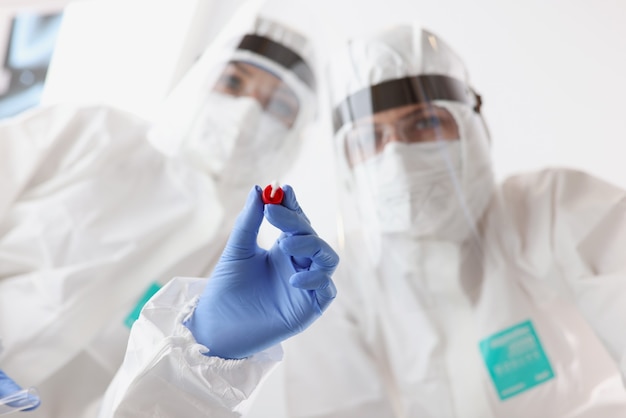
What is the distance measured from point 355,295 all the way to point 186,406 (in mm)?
633

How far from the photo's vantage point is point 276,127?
147 centimetres

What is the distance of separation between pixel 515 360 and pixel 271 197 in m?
0.66

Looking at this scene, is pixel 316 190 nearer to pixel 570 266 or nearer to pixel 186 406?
pixel 570 266

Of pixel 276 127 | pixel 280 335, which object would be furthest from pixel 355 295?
pixel 280 335

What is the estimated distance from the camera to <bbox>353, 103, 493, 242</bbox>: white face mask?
3.90 feet

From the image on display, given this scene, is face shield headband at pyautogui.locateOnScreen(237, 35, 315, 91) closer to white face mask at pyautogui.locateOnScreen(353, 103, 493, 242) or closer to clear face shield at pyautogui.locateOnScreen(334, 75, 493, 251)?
clear face shield at pyautogui.locateOnScreen(334, 75, 493, 251)

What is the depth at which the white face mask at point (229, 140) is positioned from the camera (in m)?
1.42

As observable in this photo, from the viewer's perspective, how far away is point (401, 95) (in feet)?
4.05

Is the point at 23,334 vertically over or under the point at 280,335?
under

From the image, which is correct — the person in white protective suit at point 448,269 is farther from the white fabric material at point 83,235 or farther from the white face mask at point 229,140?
the white fabric material at point 83,235

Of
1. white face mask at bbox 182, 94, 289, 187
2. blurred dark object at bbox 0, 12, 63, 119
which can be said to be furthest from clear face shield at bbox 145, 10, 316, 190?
blurred dark object at bbox 0, 12, 63, 119

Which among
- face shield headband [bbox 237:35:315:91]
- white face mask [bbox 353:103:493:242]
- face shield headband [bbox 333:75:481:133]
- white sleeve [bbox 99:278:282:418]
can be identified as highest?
face shield headband [bbox 237:35:315:91]

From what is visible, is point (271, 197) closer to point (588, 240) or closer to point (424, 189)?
point (424, 189)

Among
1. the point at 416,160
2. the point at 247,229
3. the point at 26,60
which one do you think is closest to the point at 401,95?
the point at 416,160
